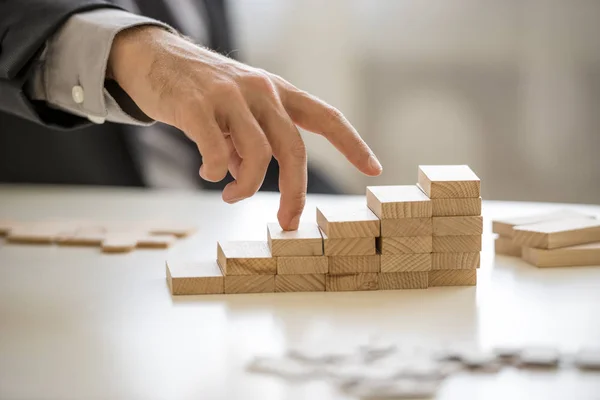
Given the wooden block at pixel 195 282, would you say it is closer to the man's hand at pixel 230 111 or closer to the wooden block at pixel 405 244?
the man's hand at pixel 230 111

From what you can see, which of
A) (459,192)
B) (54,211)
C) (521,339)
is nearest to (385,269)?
(459,192)

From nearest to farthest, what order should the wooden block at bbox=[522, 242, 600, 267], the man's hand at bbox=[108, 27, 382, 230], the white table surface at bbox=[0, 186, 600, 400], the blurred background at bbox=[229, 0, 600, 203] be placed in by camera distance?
the white table surface at bbox=[0, 186, 600, 400] < the man's hand at bbox=[108, 27, 382, 230] < the wooden block at bbox=[522, 242, 600, 267] < the blurred background at bbox=[229, 0, 600, 203]

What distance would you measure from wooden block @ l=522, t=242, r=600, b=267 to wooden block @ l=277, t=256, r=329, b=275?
1.35 ft

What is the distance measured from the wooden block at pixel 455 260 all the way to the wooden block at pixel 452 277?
1 centimetres

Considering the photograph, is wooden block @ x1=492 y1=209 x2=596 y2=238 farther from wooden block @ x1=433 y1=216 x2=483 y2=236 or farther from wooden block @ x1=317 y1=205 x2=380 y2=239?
wooden block @ x1=317 y1=205 x2=380 y2=239

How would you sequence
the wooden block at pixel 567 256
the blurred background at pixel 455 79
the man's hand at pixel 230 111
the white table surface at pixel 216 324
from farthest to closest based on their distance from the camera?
the blurred background at pixel 455 79
the wooden block at pixel 567 256
the man's hand at pixel 230 111
the white table surface at pixel 216 324

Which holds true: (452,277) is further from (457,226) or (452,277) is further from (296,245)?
(296,245)

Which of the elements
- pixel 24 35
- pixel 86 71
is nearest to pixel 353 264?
pixel 86 71

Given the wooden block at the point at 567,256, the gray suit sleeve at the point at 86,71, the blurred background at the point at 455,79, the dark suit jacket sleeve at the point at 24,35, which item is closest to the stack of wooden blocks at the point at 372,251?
the wooden block at the point at 567,256

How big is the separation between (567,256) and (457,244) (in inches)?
10.1

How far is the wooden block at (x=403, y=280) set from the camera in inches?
60.1

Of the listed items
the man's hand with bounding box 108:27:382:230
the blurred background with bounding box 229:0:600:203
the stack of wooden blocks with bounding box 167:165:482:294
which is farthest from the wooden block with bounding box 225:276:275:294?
the blurred background with bounding box 229:0:600:203

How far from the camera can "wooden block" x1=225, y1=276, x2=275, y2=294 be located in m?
1.51

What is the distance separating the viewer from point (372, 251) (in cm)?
150
